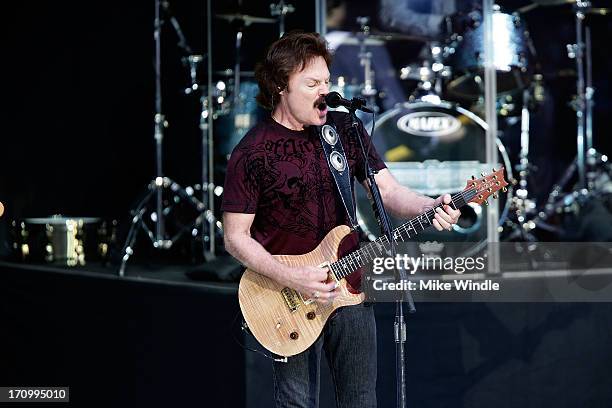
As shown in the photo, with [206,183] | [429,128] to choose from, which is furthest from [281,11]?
[429,128]

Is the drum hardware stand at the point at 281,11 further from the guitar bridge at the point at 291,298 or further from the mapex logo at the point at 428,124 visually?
the guitar bridge at the point at 291,298

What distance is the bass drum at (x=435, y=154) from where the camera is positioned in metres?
5.34

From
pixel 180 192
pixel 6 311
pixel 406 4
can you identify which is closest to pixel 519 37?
pixel 406 4

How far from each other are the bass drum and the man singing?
2415mm

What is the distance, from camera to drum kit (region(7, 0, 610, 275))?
17.9 ft

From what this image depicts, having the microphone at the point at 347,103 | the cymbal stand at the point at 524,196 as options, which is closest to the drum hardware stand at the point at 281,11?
the cymbal stand at the point at 524,196

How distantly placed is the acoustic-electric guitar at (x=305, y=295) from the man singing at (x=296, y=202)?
0.13ft

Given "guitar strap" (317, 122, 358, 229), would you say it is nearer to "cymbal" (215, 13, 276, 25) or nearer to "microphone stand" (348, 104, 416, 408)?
"microphone stand" (348, 104, 416, 408)

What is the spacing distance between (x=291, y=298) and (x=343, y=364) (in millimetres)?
315

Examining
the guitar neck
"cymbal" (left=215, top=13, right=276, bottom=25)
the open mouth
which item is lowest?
the guitar neck

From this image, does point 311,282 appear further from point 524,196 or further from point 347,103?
point 524,196

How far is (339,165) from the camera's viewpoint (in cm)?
296

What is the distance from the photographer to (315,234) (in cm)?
295

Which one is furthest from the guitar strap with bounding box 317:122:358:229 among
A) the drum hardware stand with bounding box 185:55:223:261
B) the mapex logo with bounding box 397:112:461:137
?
the drum hardware stand with bounding box 185:55:223:261
